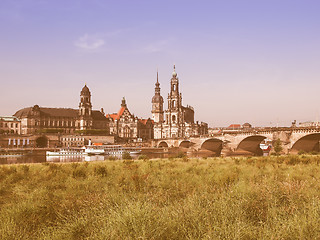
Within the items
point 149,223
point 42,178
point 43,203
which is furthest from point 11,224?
point 42,178

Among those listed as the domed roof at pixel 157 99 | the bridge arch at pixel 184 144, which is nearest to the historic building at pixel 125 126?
the domed roof at pixel 157 99

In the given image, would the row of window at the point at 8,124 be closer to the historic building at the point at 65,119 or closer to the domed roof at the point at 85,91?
the historic building at the point at 65,119

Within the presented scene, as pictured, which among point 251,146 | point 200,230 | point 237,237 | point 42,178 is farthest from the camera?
point 251,146

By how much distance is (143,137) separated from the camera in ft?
463

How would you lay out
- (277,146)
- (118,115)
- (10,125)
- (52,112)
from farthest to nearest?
(118,115)
(52,112)
(10,125)
(277,146)

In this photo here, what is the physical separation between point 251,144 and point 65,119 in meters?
86.8

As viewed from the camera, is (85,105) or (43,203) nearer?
(43,203)

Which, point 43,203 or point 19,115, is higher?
point 19,115

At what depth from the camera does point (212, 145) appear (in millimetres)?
79875

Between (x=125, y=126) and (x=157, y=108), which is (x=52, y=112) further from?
(x=157, y=108)

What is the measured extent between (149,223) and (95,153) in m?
65.3

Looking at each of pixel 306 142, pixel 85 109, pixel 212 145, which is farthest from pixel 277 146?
pixel 85 109

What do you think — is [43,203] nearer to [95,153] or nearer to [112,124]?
[95,153]

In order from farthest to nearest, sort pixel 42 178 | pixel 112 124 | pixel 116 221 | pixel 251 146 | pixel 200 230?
pixel 112 124
pixel 251 146
pixel 42 178
pixel 116 221
pixel 200 230
